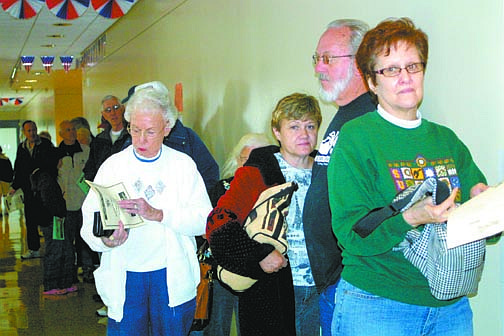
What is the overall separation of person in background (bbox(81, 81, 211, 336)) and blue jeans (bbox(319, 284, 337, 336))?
826 mm

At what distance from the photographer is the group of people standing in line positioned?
8.10ft

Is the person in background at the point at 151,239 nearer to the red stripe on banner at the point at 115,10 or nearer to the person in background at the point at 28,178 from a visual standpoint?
the red stripe on banner at the point at 115,10

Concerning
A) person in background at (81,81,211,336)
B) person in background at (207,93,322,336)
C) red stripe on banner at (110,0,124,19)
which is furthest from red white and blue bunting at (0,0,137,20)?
person in background at (207,93,322,336)

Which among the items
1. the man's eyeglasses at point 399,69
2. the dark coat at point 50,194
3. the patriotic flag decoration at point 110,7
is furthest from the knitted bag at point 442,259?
the patriotic flag decoration at point 110,7

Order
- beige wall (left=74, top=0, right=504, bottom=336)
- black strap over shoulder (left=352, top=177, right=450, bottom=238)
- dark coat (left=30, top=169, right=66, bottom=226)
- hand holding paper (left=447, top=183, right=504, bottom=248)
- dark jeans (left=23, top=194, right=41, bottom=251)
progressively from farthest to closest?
dark jeans (left=23, top=194, right=41, bottom=251) < dark coat (left=30, top=169, right=66, bottom=226) < beige wall (left=74, top=0, right=504, bottom=336) < black strap over shoulder (left=352, top=177, right=450, bottom=238) < hand holding paper (left=447, top=183, right=504, bottom=248)

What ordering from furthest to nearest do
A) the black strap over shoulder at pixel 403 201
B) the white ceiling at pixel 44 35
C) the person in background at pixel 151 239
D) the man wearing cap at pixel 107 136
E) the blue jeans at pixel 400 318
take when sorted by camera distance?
the white ceiling at pixel 44 35, the man wearing cap at pixel 107 136, the person in background at pixel 151 239, the blue jeans at pixel 400 318, the black strap over shoulder at pixel 403 201

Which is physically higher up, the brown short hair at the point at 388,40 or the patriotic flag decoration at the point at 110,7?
the patriotic flag decoration at the point at 110,7

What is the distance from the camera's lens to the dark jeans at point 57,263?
9.07 m

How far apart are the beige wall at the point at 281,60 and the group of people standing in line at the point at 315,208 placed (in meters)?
0.35

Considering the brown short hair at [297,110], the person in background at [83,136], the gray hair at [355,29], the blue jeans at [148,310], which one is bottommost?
the blue jeans at [148,310]

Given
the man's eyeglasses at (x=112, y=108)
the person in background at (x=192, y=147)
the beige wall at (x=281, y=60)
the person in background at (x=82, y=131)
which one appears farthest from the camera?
the person in background at (x=82, y=131)

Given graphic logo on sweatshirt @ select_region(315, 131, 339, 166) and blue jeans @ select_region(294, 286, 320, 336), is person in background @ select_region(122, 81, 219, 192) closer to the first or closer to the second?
blue jeans @ select_region(294, 286, 320, 336)

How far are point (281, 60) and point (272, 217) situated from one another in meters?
2.19

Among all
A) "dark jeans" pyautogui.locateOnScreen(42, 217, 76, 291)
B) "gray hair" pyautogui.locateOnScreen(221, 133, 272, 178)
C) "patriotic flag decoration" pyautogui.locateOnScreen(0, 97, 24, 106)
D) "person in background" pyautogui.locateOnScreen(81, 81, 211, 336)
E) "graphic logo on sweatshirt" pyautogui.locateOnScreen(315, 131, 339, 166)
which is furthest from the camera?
"patriotic flag decoration" pyautogui.locateOnScreen(0, 97, 24, 106)
